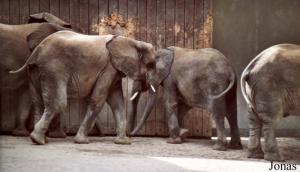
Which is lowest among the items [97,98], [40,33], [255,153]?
[255,153]

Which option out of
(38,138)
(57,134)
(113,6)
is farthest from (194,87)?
(38,138)

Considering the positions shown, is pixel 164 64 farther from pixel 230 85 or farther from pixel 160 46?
pixel 230 85

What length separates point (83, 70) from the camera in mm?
6543

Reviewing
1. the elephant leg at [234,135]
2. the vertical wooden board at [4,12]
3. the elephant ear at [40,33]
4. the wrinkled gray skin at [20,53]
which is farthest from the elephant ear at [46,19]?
the elephant leg at [234,135]

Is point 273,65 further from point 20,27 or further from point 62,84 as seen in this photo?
point 20,27

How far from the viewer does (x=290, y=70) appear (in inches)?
218

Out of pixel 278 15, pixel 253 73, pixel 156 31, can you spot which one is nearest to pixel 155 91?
pixel 156 31

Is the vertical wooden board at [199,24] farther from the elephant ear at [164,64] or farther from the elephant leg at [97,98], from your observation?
the elephant leg at [97,98]

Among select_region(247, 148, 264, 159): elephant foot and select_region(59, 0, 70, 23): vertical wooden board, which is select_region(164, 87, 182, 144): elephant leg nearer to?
select_region(247, 148, 264, 159): elephant foot

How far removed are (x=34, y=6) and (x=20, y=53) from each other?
0.97m

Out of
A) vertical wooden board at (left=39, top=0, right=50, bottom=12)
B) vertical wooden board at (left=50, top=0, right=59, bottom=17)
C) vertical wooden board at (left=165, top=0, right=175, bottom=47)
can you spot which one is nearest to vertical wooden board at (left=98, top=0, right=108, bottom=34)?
vertical wooden board at (left=50, top=0, right=59, bottom=17)

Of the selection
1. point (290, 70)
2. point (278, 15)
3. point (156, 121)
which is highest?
point (278, 15)

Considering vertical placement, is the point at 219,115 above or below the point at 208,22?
below

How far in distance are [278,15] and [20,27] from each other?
3.79 meters
